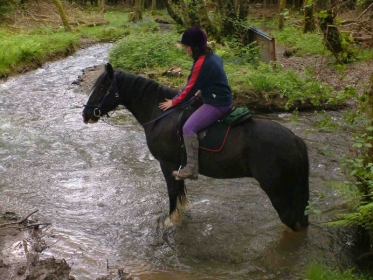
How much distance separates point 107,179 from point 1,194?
196 centimetres

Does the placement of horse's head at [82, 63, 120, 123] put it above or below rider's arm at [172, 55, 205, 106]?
below

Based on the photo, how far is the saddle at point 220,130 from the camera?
6.50 m

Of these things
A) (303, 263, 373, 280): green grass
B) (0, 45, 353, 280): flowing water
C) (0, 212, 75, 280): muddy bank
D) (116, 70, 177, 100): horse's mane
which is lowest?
(0, 45, 353, 280): flowing water

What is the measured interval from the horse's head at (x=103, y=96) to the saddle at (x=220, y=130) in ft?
4.95

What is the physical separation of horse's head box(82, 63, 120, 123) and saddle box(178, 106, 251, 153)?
1510 mm

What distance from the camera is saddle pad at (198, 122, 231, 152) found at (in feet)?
21.6

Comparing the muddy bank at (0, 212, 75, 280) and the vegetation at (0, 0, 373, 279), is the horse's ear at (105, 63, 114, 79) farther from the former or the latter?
the vegetation at (0, 0, 373, 279)

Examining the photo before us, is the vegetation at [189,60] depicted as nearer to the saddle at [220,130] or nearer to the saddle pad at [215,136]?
the saddle at [220,130]

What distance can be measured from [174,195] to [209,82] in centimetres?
189

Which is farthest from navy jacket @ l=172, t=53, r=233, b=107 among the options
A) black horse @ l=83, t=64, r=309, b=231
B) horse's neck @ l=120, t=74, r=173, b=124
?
horse's neck @ l=120, t=74, r=173, b=124

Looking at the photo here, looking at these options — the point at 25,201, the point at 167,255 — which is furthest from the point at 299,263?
the point at 25,201

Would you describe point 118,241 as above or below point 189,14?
below

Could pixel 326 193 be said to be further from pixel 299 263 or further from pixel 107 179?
pixel 107 179

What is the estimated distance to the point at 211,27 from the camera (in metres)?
19.8
